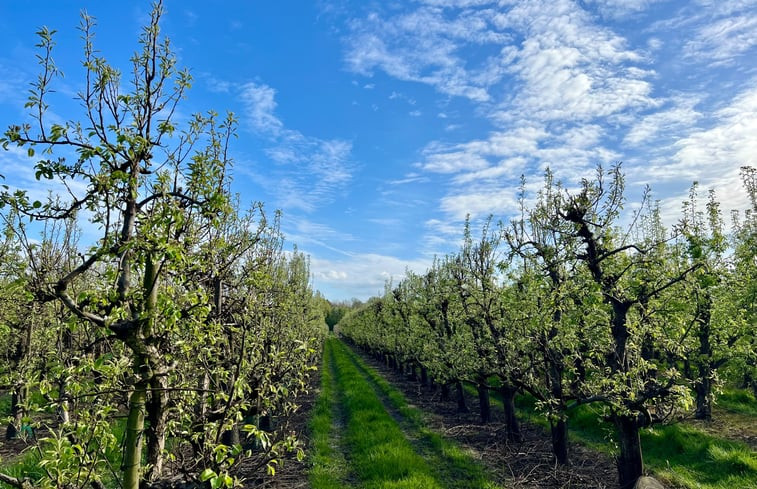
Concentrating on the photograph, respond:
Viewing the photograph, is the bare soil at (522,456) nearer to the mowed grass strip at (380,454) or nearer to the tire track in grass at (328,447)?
the mowed grass strip at (380,454)

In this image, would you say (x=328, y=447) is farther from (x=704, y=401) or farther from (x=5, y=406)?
(x=5, y=406)

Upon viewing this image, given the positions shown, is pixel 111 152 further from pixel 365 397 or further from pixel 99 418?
pixel 365 397

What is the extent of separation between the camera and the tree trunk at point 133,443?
398 centimetres

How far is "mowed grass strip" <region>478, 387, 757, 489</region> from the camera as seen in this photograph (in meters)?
10.6

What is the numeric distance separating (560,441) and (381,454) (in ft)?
18.0

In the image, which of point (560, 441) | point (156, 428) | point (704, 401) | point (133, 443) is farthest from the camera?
point (704, 401)

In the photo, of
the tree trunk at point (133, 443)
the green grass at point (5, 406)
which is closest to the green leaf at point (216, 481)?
the tree trunk at point (133, 443)

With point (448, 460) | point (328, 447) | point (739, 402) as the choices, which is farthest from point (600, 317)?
point (739, 402)

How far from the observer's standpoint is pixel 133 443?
401 cm

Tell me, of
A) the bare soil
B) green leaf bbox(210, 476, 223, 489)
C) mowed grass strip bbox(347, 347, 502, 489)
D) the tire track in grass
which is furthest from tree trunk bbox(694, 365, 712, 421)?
green leaf bbox(210, 476, 223, 489)

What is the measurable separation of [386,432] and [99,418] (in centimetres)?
1136

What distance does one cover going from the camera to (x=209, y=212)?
4.24 m

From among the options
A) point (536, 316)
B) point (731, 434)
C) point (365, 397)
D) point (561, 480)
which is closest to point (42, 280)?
point (536, 316)

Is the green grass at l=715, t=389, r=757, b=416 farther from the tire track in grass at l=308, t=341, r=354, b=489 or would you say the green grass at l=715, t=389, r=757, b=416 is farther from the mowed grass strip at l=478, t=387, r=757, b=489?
the tire track in grass at l=308, t=341, r=354, b=489
